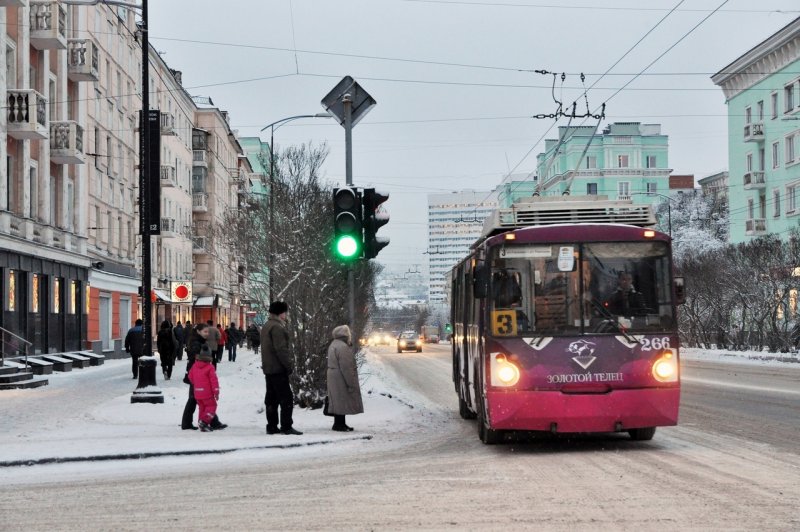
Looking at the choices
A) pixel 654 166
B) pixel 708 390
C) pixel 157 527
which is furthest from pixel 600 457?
pixel 654 166

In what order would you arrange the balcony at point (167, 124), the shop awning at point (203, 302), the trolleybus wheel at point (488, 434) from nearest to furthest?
the trolleybus wheel at point (488, 434)
the balcony at point (167, 124)
the shop awning at point (203, 302)

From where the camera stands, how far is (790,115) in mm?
58031

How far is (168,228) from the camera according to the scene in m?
68.2

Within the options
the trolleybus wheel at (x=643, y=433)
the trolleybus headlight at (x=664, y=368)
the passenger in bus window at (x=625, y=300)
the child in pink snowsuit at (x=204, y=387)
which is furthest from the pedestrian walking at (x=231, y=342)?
the trolleybus headlight at (x=664, y=368)

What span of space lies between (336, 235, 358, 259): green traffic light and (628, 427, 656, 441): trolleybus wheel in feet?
14.1

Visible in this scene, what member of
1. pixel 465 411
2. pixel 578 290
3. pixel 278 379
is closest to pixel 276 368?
pixel 278 379

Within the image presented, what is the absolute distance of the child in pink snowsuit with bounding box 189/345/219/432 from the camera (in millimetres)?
15094

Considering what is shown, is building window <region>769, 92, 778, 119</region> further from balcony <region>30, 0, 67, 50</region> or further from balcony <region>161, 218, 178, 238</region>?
balcony <region>30, 0, 67, 50</region>

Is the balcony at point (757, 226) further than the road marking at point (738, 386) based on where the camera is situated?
Yes

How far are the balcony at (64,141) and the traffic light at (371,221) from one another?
1045 inches

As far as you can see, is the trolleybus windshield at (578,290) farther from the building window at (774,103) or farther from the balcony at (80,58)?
the building window at (774,103)

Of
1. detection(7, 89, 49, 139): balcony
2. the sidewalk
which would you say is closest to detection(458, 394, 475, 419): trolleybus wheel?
the sidewalk

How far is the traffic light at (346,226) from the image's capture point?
48.2 feet

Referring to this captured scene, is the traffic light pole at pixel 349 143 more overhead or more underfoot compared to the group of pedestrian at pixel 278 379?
more overhead
